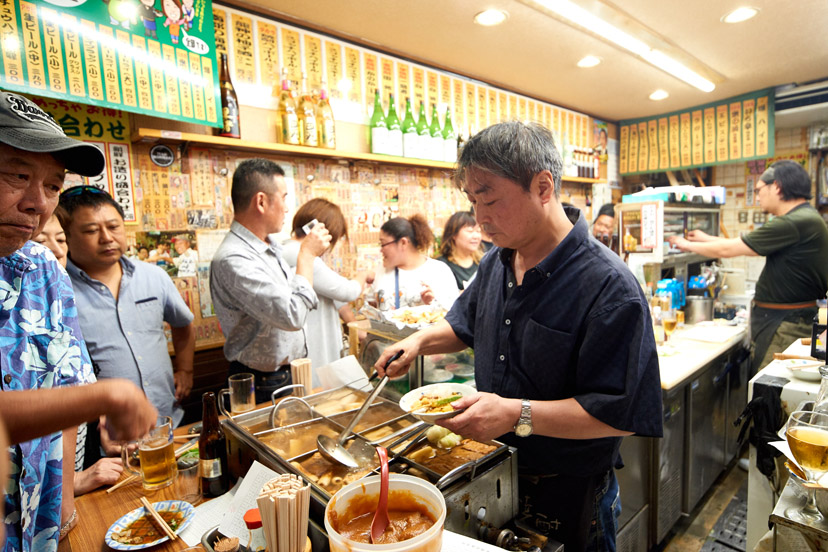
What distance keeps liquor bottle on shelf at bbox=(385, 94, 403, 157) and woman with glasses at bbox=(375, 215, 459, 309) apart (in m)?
0.72

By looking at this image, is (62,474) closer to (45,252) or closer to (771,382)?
(45,252)

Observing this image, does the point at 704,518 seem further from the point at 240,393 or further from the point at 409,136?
the point at 409,136

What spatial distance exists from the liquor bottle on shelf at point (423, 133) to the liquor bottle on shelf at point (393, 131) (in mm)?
227

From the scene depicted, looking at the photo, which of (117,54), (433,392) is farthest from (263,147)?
(433,392)

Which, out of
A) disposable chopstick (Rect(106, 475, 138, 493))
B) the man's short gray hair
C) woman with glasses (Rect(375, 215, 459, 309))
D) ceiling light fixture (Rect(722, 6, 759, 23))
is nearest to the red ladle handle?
the man's short gray hair

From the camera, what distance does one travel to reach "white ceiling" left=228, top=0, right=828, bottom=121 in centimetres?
313

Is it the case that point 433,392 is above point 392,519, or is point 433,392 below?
above

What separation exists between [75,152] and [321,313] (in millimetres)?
2107

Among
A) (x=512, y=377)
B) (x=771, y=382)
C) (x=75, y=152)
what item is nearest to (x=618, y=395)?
(x=512, y=377)

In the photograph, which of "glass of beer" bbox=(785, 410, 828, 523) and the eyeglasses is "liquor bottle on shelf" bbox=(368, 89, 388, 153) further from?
"glass of beer" bbox=(785, 410, 828, 523)

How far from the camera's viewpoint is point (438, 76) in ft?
14.0

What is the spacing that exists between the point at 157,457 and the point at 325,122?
2.61 metres

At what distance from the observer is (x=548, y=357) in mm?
1327

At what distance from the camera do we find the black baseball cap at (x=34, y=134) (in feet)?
3.29
